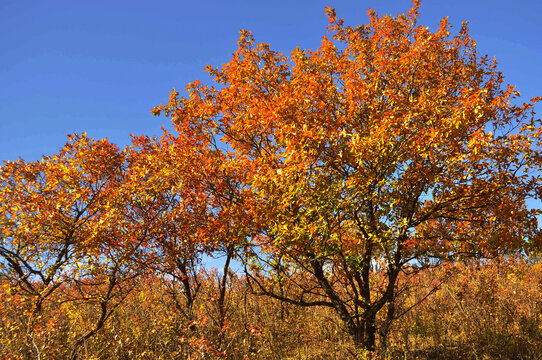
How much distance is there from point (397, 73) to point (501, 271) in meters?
10.8

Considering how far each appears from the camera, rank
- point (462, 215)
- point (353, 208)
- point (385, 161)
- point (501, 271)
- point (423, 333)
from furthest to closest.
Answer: point (501, 271) < point (423, 333) < point (462, 215) < point (353, 208) < point (385, 161)

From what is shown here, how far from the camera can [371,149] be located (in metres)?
5.92

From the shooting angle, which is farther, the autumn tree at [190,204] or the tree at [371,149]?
the autumn tree at [190,204]

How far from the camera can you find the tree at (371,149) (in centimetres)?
611

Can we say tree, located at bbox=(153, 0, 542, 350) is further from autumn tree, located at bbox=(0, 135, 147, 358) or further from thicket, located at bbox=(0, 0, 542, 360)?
autumn tree, located at bbox=(0, 135, 147, 358)

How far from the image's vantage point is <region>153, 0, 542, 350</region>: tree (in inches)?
240

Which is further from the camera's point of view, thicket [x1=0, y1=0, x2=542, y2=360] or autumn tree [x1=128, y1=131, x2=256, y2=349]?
autumn tree [x1=128, y1=131, x2=256, y2=349]

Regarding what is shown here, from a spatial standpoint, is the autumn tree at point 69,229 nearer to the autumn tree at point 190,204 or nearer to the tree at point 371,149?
the autumn tree at point 190,204

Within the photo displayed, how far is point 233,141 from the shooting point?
8852 mm

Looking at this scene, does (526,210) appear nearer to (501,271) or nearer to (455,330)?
(455,330)

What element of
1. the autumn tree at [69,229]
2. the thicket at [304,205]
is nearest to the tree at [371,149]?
the thicket at [304,205]

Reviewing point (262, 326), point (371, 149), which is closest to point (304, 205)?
point (371, 149)

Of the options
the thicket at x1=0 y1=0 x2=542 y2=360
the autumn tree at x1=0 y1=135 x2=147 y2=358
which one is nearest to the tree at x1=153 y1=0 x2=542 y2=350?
the thicket at x1=0 y1=0 x2=542 y2=360

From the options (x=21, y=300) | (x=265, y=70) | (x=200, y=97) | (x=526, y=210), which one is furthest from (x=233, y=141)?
(x=526, y=210)
